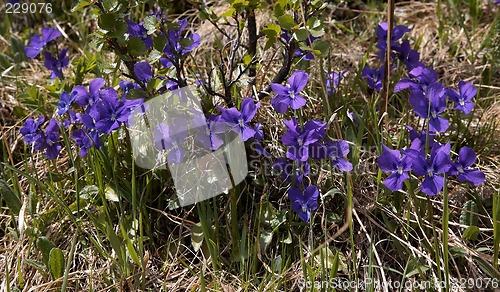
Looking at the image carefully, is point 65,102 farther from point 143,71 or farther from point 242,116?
point 242,116

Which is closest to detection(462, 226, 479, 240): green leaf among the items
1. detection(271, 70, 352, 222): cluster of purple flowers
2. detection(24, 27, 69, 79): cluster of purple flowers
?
detection(271, 70, 352, 222): cluster of purple flowers

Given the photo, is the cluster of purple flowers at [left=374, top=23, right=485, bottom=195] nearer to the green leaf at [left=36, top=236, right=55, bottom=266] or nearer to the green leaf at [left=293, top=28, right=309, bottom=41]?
the green leaf at [left=293, top=28, right=309, bottom=41]

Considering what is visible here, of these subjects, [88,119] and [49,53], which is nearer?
[88,119]

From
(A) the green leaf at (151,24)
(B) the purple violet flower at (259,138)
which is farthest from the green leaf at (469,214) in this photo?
(A) the green leaf at (151,24)

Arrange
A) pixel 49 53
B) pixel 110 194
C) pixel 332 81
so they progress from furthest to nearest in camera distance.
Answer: pixel 49 53 < pixel 332 81 < pixel 110 194

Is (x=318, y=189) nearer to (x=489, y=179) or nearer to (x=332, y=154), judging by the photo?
(x=332, y=154)

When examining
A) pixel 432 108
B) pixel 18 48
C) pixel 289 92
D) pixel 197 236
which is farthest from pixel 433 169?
pixel 18 48

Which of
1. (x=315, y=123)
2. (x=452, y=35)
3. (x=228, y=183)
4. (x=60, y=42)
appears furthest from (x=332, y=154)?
(x=60, y=42)
